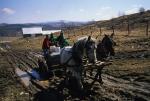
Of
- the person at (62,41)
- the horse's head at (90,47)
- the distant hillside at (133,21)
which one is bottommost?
the distant hillside at (133,21)

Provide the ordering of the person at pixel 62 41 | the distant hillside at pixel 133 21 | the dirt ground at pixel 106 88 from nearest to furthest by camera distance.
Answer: the dirt ground at pixel 106 88, the person at pixel 62 41, the distant hillside at pixel 133 21

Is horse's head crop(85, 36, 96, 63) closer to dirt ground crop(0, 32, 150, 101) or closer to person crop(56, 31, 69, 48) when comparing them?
dirt ground crop(0, 32, 150, 101)

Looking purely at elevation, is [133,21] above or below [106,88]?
below

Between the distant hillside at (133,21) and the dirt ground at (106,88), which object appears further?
the distant hillside at (133,21)

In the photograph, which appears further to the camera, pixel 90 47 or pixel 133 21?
pixel 133 21

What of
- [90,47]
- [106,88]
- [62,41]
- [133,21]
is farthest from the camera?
[133,21]

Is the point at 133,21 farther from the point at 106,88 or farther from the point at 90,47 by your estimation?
the point at 90,47

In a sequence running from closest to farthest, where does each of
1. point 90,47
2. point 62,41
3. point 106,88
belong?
point 90,47 < point 106,88 < point 62,41

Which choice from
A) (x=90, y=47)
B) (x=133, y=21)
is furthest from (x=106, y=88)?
(x=133, y=21)

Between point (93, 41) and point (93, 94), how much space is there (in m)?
2.34

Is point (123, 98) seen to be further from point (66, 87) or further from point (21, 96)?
point (21, 96)

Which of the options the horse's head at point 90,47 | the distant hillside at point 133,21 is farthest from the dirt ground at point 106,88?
the distant hillside at point 133,21

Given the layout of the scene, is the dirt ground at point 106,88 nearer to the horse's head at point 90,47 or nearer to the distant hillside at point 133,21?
the horse's head at point 90,47

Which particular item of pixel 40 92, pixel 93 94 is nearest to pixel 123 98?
pixel 93 94
